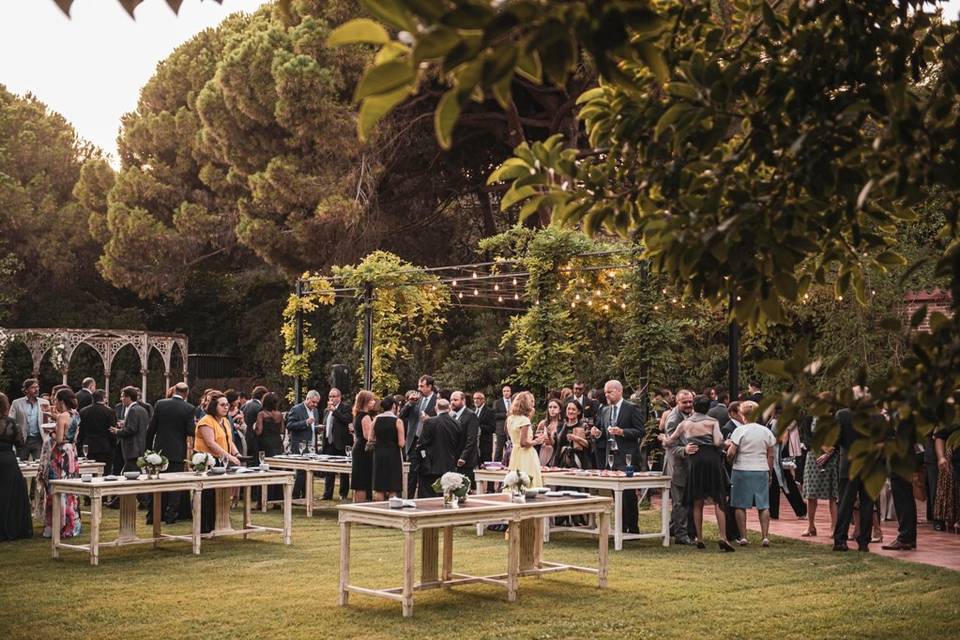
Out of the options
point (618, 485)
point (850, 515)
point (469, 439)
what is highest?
point (469, 439)

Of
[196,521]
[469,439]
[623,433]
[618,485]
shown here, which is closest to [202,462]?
[196,521]

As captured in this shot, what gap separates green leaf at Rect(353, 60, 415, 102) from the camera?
5.89 ft

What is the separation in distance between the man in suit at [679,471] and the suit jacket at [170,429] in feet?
17.8

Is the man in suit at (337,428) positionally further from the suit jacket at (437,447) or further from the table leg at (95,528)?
the table leg at (95,528)

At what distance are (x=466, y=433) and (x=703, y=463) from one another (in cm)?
383

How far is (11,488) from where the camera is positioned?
12445 millimetres

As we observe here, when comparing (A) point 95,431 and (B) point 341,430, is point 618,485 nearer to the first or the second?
(B) point 341,430

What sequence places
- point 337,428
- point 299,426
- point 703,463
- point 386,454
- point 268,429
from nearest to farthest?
point 703,463, point 386,454, point 268,429, point 337,428, point 299,426

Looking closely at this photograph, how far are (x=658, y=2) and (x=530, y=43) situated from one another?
217 cm

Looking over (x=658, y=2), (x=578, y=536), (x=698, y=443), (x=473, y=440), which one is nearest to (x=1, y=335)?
(x=473, y=440)

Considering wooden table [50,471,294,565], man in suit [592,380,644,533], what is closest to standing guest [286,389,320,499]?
wooden table [50,471,294,565]

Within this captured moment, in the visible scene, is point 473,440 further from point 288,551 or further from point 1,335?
point 1,335

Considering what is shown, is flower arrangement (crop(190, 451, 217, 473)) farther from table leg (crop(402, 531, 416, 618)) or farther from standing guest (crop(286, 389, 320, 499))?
standing guest (crop(286, 389, 320, 499))

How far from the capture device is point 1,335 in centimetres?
2800
